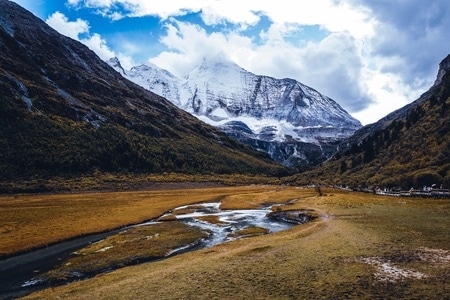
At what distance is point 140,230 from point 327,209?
38.0 metres

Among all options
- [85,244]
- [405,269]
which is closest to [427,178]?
[405,269]

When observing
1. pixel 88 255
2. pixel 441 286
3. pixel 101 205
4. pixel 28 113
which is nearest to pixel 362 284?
pixel 441 286

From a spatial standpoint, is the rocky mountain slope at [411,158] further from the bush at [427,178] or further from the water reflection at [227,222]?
the water reflection at [227,222]

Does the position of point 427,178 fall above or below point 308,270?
above

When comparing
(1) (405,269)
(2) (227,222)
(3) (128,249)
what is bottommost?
(3) (128,249)

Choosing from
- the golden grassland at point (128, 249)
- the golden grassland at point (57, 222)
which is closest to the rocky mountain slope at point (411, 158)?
the golden grassland at point (128, 249)

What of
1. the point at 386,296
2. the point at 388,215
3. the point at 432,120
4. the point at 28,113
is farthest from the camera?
the point at 28,113

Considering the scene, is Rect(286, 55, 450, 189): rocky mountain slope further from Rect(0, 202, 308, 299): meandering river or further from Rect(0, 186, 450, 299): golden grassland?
Rect(0, 186, 450, 299): golden grassland

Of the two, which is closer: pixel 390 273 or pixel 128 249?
pixel 390 273

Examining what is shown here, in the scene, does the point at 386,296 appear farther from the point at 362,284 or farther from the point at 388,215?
the point at 388,215

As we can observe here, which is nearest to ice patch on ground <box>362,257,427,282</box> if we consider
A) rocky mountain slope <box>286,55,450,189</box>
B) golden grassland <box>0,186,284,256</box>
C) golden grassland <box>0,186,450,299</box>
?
golden grassland <box>0,186,450,299</box>

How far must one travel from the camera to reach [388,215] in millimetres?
56594


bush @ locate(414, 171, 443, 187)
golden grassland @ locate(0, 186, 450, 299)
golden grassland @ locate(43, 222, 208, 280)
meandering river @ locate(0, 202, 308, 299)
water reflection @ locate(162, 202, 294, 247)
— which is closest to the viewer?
golden grassland @ locate(0, 186, 450, 299)

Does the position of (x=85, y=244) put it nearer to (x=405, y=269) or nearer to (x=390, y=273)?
(x=390, y=273)
